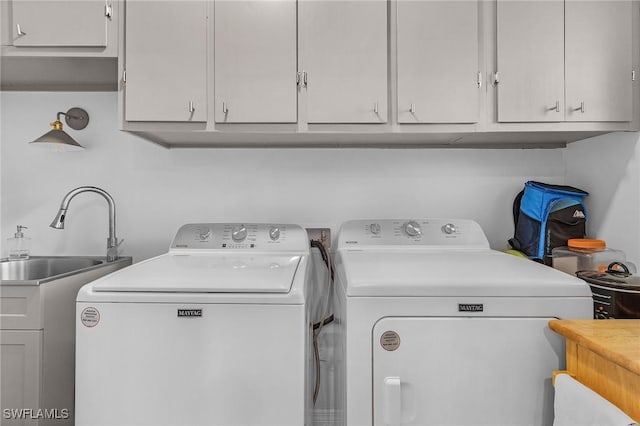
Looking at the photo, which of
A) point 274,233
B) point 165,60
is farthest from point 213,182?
point 165,60

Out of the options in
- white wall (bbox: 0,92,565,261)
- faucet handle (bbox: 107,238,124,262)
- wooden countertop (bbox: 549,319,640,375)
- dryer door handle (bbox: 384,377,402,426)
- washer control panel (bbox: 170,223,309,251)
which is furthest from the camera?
white wall (bbox: 0,92,565,261)

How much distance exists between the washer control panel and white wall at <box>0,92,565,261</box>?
0.25 meters

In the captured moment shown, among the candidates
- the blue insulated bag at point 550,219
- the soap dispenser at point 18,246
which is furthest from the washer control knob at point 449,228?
the soap dispenser at point 18,246

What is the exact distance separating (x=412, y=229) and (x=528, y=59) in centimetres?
89

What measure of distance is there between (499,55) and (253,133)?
1128 mm

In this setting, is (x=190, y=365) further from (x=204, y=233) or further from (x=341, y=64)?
(x=341, y=64)

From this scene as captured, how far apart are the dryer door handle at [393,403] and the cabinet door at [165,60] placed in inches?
51.2

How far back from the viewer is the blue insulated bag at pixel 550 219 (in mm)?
1928

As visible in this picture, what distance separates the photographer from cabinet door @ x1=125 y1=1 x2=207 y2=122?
1.69 meters

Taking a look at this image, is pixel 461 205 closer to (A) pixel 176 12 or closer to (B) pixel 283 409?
(B) pixel 283 409

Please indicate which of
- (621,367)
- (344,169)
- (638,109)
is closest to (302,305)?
(621,367)

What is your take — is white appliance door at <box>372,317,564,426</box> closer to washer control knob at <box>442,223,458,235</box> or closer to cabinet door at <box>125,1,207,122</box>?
washer control knob at <box>442,223,458,235</box>

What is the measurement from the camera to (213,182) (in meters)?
2.19

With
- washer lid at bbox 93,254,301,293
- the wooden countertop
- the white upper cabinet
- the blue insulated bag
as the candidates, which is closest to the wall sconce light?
washer lid at bbox 93,254,301,293
